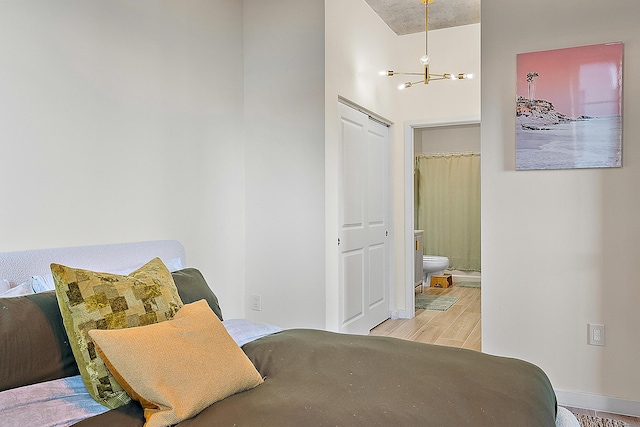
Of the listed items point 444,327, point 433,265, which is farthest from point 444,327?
point 433,265

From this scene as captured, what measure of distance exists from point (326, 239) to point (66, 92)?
6.15 feet

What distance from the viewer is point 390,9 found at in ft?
14.0

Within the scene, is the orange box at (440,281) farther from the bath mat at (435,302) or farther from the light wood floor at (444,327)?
the light wood floor at (444,327)

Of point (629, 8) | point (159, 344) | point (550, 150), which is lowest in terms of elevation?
point (159, 344)

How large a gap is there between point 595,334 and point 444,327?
1.91 m

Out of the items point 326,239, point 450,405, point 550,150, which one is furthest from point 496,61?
point 450,405

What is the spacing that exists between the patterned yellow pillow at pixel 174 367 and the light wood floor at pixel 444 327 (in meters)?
2.87

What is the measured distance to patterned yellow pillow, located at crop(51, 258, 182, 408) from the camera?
142 centimetres

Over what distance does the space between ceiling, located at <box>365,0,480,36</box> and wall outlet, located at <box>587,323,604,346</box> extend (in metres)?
2.84

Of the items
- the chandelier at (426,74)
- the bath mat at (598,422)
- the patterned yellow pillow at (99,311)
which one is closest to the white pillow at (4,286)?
the patterned yellow pillow at (99,311)

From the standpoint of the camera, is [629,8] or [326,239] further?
[326,239]

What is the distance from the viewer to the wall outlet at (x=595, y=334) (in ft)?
8.89

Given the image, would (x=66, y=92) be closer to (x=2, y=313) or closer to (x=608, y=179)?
(x=2, y=313)

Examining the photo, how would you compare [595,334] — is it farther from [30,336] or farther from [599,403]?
[30,336]
